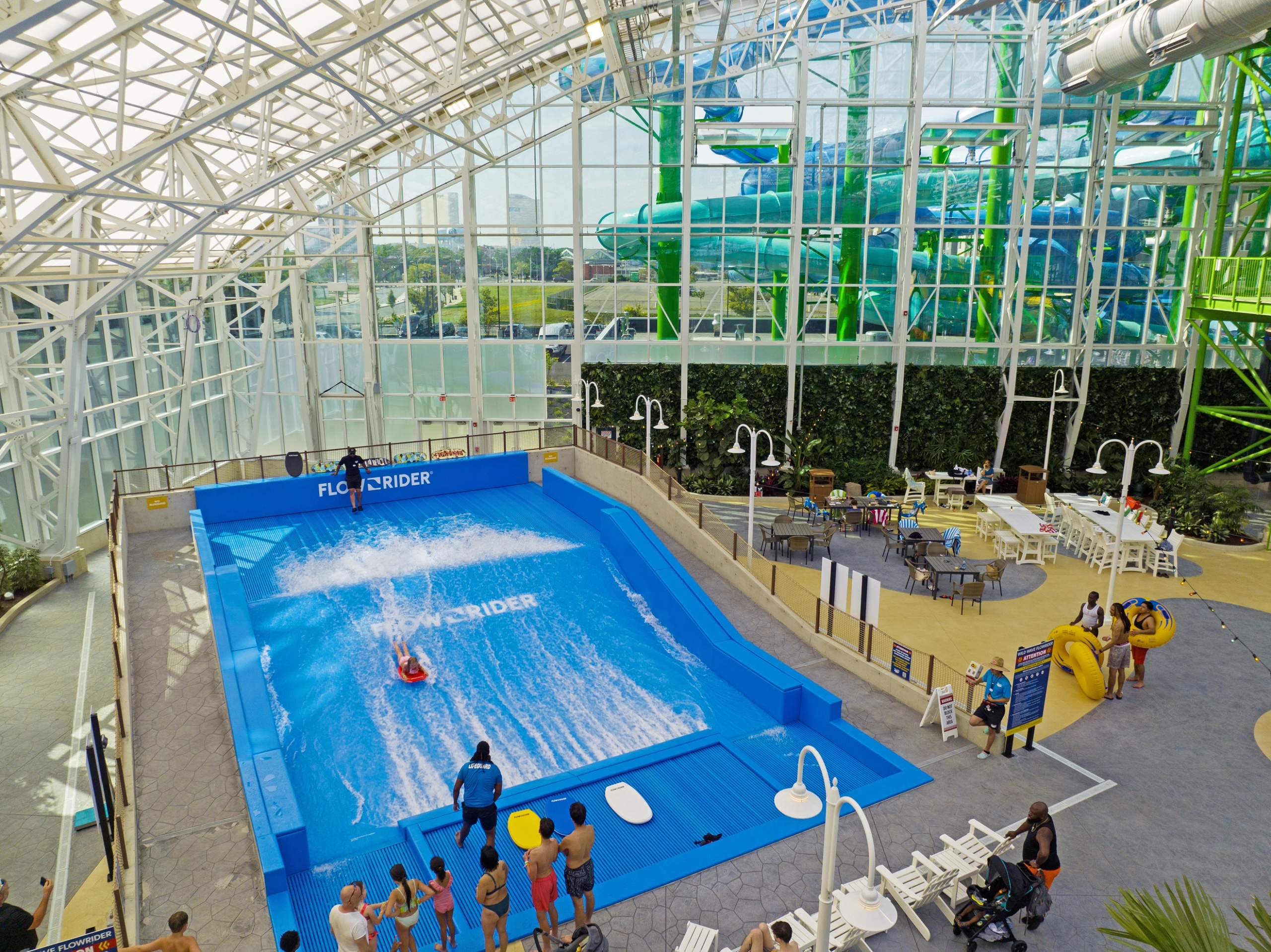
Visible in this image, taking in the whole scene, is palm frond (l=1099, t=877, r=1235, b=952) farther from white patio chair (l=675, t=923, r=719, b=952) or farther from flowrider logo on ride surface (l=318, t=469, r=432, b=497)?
flowrider logo on ride surface (l=318, t=469, r=432, b=497)

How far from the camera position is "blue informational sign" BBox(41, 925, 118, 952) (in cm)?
616

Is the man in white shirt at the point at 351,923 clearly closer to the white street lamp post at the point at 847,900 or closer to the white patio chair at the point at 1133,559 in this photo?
the white street lamp post at the point at 847,900

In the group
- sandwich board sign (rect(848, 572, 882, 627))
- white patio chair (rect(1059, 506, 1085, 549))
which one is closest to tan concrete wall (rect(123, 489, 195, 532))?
sandwich board sign (rect(848, 572, 882, 627))

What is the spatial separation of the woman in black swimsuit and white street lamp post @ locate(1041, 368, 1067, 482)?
18575 millimetres

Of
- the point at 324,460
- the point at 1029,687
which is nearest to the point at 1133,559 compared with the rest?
the point at 1029,687

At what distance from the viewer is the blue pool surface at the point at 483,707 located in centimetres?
884

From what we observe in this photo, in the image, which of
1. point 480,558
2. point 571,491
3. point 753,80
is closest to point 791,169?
point 753,80

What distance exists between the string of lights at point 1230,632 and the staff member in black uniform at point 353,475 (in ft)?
53.9

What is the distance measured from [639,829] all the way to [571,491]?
11055 millimetres

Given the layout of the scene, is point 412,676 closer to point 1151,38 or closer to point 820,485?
point 820,485

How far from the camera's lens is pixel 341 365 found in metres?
26.6

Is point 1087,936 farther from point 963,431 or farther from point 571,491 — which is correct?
point 963,431

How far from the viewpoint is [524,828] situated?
913cm

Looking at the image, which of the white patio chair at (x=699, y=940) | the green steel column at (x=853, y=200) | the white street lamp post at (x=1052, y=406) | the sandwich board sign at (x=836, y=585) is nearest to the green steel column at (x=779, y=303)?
the green steel column at (x=853, y=200)
